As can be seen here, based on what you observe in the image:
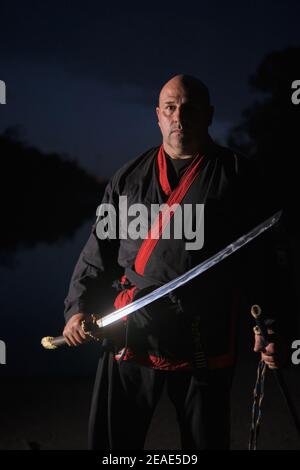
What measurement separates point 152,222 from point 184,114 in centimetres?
47

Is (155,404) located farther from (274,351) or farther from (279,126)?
(279,126)

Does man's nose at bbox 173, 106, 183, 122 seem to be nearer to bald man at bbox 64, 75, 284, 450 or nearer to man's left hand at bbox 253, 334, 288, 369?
bald man at bbox 64, 75, 284, 450

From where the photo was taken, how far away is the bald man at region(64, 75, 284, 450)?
1854mm

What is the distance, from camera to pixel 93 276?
210cm

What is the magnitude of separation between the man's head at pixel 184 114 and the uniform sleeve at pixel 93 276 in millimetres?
385

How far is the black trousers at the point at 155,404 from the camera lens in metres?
1.88

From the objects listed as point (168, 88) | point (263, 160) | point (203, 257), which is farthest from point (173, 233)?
point (263, 160)

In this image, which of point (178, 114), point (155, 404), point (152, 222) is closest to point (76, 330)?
point (155, 404)

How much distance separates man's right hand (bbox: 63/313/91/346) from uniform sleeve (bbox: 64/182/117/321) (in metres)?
0.05

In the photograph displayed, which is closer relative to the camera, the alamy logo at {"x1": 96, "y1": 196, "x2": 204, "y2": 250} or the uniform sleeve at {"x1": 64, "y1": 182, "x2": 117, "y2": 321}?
the alamy logo at {"x1": 96, "y1": 196, "x2": 204, "y2": 250}

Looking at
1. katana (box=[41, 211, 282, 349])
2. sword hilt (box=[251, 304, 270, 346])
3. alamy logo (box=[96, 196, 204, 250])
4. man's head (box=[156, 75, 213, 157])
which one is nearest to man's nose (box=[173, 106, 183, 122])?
man's head (box=[156, 75, 213, 157])

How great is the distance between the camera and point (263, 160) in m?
18.1
